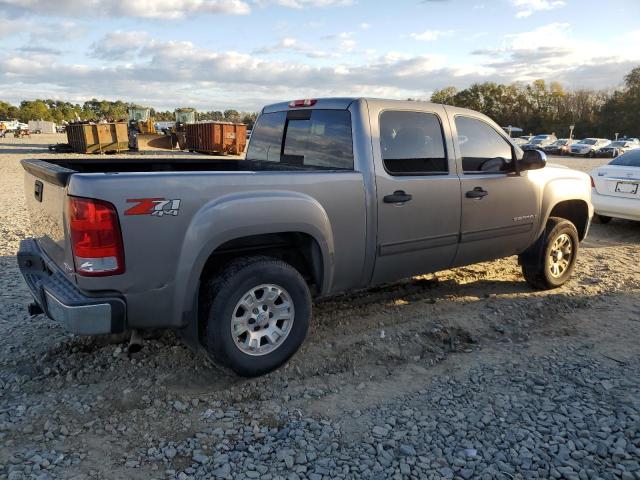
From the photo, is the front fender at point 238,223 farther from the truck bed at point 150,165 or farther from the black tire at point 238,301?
the truck bed at point 150,165

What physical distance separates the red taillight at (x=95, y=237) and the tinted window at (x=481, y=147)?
307 centimetres

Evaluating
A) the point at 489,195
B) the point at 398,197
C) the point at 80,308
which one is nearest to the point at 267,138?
the point at 398,197

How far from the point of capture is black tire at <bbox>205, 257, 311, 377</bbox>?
10.7 ft

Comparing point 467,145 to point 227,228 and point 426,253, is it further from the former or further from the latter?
point 227,228

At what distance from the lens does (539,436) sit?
2.94 meters

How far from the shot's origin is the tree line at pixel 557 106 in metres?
67.7

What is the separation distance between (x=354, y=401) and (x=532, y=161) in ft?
9.60

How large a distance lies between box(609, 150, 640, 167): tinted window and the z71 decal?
8.35 m

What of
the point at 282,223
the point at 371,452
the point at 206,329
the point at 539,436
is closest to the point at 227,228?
the point at 282,223

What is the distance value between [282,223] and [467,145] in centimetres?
217

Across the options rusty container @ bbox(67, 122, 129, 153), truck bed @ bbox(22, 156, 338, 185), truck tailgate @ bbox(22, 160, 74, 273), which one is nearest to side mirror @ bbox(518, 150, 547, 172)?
truck bed @ bbox(22, 156, 338, 185)

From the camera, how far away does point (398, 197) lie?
3.99 meters

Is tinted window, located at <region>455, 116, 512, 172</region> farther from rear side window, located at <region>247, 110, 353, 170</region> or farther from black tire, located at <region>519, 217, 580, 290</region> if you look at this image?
rear side window, located at <region>247, 110, 353, 170</region>

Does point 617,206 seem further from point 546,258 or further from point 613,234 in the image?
point 546,258
